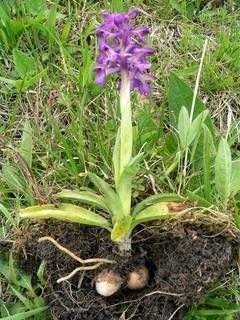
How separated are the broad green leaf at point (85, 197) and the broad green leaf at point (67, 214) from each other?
0.02 meters

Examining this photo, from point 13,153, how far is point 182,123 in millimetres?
450

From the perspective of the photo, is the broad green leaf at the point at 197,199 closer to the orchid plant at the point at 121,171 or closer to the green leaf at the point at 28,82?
the orchid plant at the point at 121,171

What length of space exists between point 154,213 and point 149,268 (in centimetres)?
18

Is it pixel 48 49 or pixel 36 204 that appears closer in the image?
pixel 36 204

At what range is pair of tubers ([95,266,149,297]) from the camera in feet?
5.44

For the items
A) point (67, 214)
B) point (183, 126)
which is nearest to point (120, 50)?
point (183, 126)

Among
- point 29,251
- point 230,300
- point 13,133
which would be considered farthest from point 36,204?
point 230,300

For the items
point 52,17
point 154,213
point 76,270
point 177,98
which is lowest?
point 76,270

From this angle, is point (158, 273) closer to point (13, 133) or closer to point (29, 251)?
point (29, 251)

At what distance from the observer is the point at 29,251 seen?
179 centimetres

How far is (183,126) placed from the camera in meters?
1.76

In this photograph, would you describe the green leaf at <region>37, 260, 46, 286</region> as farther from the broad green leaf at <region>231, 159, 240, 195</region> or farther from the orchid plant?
the broad green leaf at <region>231, 159, 240, 195</region>

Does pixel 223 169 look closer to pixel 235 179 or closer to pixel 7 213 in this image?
pixel 235 179

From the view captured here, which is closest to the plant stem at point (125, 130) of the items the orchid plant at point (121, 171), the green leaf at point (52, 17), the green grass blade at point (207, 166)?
the orchid plant at point (121, 171)
